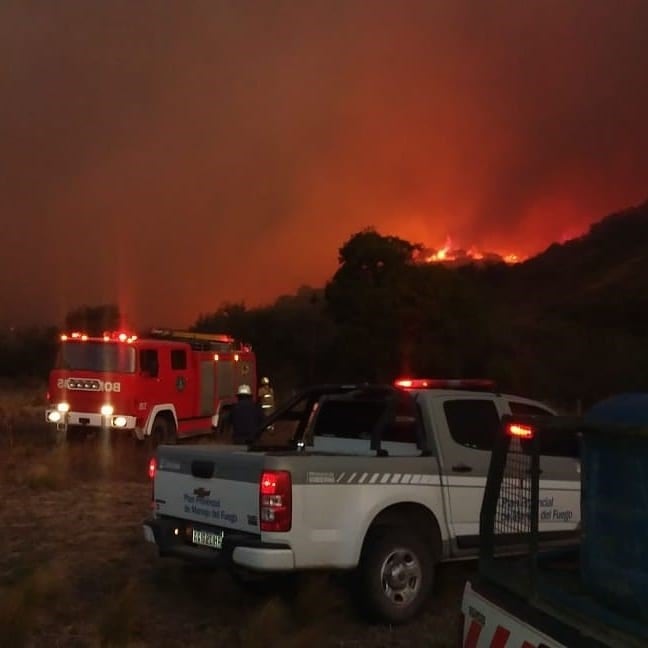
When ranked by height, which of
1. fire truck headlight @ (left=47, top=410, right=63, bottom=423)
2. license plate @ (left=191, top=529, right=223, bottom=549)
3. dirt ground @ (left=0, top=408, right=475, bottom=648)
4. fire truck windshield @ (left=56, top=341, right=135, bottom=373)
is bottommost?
dirt ground @ (left=0, top=408, right=475, bottom=648)

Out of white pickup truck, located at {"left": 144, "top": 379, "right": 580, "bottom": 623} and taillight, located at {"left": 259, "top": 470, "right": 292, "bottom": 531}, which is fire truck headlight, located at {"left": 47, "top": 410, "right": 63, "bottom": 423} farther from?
taillight, located at {"left": 259, "top": 470, "right": 292, "bottom": 531}

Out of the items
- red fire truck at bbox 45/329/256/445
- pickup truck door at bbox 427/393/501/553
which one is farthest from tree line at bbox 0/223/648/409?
pickup truck door at bbox 427/393/501/553

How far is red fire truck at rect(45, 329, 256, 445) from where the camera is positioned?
20406 mm

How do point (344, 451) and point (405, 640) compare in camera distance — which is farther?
point (344, 451)

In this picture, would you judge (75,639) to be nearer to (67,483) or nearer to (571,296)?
(67,483)

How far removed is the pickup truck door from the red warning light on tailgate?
398 cm

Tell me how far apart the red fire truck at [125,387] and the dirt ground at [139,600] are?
23.7 ft

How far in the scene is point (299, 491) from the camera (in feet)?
23.6

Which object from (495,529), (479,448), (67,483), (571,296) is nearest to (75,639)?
(479,448)

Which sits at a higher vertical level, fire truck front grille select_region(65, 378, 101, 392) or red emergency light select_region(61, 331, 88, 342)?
red emergency light select_region(61, 331, 88, 342)

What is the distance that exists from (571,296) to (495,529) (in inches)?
3074

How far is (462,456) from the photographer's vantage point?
8328 mm

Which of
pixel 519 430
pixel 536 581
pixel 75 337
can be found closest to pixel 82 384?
pixel 75 337

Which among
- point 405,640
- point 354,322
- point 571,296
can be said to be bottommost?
point 405,640
